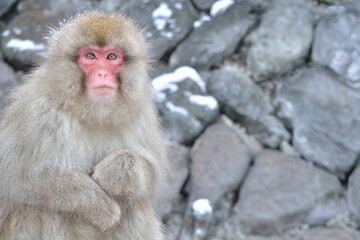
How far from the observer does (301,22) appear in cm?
471

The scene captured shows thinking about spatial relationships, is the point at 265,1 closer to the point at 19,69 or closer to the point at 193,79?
the point at 193,79

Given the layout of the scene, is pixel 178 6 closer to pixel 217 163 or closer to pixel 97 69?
pixel 217 163

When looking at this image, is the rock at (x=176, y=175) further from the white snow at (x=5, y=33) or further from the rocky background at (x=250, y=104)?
the white snow at (x=5, y=33)

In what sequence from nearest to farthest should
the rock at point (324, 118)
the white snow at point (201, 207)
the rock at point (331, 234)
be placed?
the rock at point (331, 234) → the white snow at point (201, 207) → the rock at point (324, 118)

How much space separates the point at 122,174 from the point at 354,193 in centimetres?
201

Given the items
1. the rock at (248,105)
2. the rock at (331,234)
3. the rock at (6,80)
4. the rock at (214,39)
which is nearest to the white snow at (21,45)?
the rock at (6,80)

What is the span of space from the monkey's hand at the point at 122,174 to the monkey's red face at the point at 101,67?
31cm

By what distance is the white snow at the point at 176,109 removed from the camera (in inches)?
178

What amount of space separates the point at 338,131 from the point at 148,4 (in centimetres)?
166

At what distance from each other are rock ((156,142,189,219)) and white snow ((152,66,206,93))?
402 millimetres

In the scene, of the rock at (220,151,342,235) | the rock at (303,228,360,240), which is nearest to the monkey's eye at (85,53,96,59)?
the rock at (220,151,342,235)

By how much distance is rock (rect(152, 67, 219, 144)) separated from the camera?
14.9 feet

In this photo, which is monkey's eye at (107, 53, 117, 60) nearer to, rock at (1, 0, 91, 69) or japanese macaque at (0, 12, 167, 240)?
japanese macaque at (0, 12, 167, 240)

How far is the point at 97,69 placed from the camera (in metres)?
2.84
